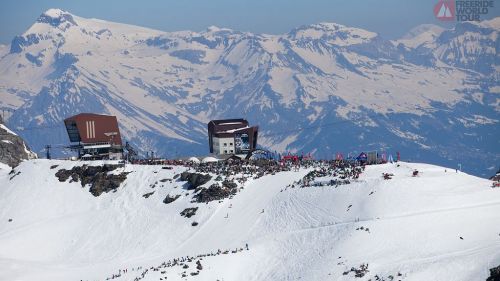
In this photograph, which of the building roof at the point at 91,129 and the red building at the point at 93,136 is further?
the building roof at the point at 91,129

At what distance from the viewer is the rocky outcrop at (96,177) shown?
6550 inches

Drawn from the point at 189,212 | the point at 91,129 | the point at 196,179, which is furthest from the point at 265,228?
the point at 91,129

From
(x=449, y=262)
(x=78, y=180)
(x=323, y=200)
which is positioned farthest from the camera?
(x=78, y=180)

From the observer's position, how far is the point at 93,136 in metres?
197

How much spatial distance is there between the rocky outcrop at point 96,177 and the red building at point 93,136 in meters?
20.3

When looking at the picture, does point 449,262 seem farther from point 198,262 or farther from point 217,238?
point 217,238

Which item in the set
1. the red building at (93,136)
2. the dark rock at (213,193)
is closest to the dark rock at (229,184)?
the dark rock at (213,193)

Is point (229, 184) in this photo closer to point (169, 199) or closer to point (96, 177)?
point (169, 199)

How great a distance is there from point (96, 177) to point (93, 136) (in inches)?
1112

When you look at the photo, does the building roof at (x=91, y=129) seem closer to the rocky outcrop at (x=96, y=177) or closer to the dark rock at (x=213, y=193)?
the rocky outcrop at (x=96, y=177)

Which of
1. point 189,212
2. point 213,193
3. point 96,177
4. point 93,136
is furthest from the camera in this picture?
point 93,136

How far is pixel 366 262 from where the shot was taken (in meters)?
105

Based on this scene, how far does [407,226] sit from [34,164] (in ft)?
304

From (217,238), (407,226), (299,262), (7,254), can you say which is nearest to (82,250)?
(7,254)
